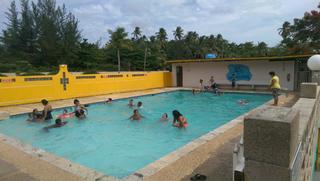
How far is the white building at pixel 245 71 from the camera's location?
56.4ft

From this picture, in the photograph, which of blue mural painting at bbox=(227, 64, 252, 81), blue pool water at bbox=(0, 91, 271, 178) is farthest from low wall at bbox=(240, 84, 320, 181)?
blue mural painting at bbox=(227, 64, 252, 81)

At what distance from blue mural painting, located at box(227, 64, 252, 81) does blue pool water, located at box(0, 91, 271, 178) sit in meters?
6.78

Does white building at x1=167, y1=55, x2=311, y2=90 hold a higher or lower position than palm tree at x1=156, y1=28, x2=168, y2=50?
lower

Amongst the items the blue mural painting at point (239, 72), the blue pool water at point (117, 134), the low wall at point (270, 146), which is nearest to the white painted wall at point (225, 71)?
the blue mural painting at point (239, 72)

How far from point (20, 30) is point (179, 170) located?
36.4m

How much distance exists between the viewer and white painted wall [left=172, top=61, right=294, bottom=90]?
17.8 metres

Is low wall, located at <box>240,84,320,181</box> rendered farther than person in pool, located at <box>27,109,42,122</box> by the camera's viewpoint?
No

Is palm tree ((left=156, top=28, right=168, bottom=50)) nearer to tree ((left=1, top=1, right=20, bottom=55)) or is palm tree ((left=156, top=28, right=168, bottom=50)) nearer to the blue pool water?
tree ((left=1, top=1, right=20, bottom=55))

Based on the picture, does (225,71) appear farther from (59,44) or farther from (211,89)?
(59,44)

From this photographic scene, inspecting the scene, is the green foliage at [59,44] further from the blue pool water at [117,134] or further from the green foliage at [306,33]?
the blue pool water at [117,134]

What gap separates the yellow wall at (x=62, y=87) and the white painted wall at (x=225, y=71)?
13.2 ft

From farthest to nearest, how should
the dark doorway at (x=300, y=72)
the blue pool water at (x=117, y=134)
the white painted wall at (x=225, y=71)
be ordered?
the white painted wall at (x=225, y=71) < the dark doorway at (x=300, y=72) < the blue pool water at (x=117, y=134)

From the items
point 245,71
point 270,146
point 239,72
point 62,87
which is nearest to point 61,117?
point 62,87

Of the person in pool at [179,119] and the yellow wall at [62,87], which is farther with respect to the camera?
the yellow wall at [62,87]
